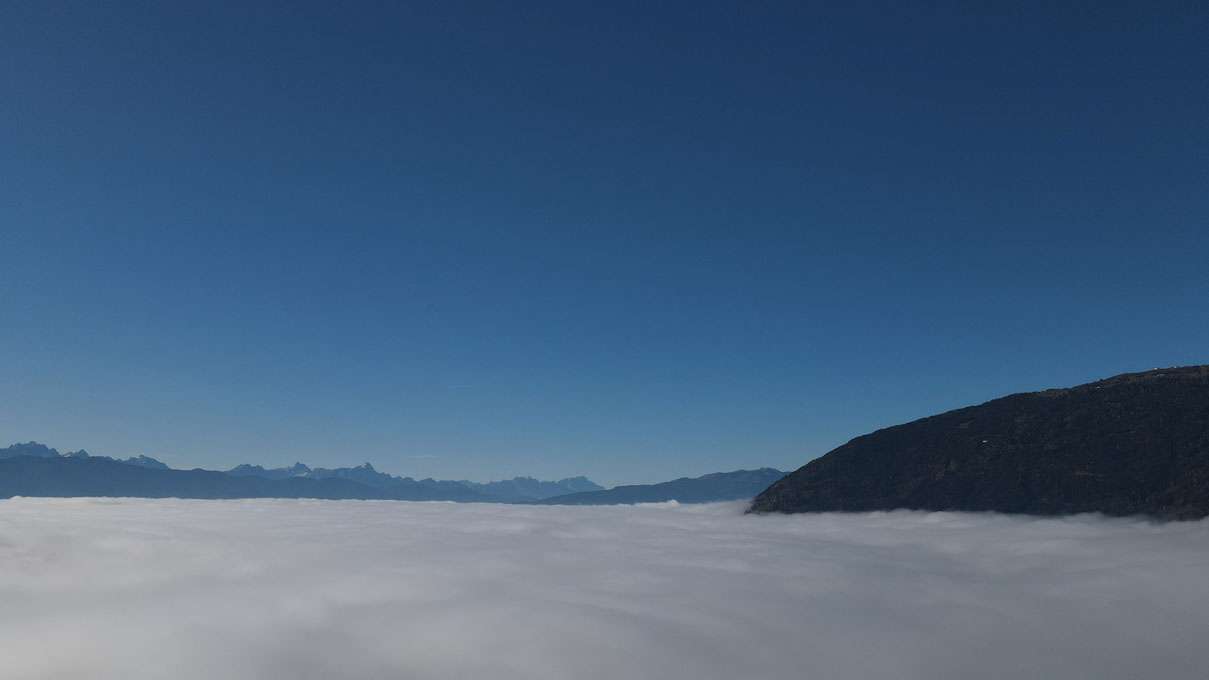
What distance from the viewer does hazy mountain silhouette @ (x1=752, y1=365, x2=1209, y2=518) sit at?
3862 cm

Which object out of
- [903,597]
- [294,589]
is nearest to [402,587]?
[294,589]

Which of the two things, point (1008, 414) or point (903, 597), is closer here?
point (903, 597)

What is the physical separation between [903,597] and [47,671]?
19.4 m

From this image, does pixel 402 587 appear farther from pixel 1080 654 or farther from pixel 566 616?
pixel 1080 654

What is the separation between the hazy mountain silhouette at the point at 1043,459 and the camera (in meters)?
38.6

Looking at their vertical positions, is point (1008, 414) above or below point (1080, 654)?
above

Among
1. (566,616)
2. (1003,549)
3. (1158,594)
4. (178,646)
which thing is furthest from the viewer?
(1003,549)

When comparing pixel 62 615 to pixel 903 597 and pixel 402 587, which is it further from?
pixel 903 597

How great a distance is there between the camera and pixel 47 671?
11.5m

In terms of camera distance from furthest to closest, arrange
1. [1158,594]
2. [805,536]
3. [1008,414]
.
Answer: [1008,414]
[805,536]
[1158,594]

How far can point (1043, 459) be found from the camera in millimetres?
45656

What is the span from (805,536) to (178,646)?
98.4ft

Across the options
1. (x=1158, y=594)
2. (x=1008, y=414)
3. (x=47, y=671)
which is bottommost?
(x=47, y=671)

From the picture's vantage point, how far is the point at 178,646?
41.8 ft
